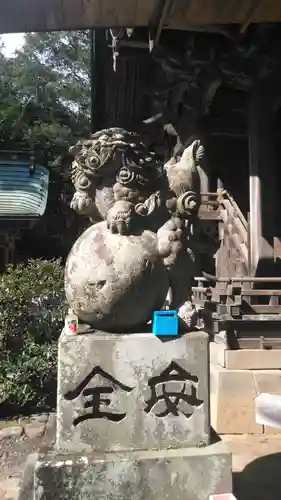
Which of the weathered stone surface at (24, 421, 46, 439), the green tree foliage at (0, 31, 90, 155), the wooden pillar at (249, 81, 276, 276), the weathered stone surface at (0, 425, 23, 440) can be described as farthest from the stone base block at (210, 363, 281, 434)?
the green tree foliage at (0, 31, 90, 155)

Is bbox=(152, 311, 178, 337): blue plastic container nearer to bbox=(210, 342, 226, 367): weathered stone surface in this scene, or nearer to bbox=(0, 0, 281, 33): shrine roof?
bbox=(0, 0, 281, 33): shrine roof

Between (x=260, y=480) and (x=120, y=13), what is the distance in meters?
3.25

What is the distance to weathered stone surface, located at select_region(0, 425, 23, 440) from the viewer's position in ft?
15.4

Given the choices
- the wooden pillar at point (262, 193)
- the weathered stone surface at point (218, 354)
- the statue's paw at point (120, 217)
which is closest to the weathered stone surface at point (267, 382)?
the weathered stone surface at point (218, 354)

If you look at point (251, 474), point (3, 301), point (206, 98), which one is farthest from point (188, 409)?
point (206, 98)

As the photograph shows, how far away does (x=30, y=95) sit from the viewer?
22.0 meters

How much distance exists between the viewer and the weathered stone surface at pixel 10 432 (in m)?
4.69

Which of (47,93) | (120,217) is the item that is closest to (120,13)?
(120,217)

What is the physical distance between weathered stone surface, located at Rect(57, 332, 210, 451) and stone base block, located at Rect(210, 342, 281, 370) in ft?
8.22

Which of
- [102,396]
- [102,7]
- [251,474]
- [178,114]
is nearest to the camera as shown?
[102,396]

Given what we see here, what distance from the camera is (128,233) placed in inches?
99.8

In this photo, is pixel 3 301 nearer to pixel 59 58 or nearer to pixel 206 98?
pixel 206 98

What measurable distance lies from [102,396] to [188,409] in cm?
42

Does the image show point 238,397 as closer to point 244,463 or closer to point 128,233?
point 244,463
